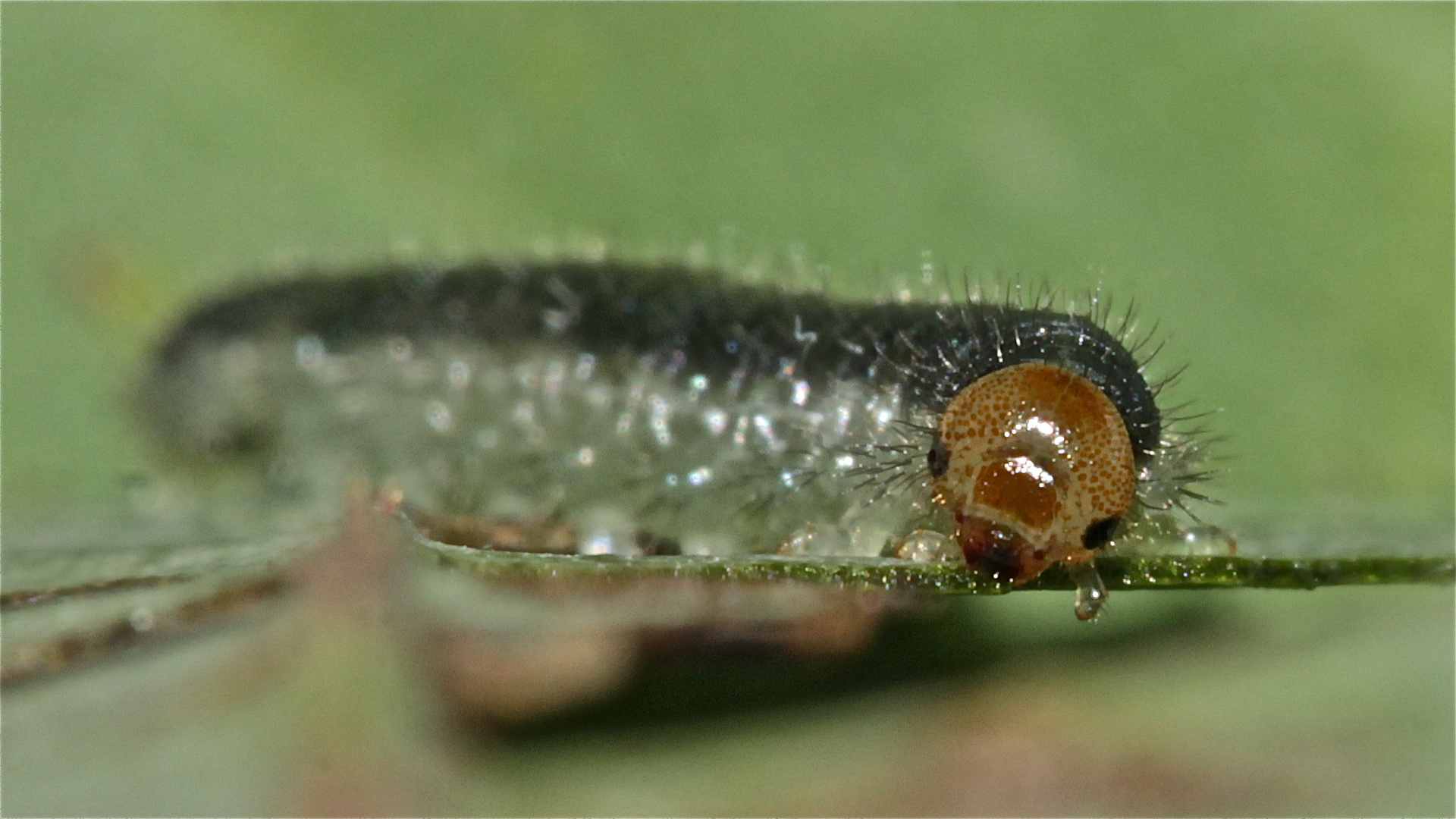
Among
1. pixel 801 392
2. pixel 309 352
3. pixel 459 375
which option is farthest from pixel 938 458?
pixel 309 352

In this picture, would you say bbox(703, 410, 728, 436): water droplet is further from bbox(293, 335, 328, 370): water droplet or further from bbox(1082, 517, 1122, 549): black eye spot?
bbox(293, 335, 328, 370): water droplet

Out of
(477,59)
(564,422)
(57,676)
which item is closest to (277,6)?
(477,59)

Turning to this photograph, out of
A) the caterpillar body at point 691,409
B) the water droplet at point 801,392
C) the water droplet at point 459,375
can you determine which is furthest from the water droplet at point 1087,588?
the water droplet at point 459,375

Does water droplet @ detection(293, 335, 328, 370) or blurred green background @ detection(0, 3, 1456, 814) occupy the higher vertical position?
blurred green background @ detection(0, 3, 1456, 814)

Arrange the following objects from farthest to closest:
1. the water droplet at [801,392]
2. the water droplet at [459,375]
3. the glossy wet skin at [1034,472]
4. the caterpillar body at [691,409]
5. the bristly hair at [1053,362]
Result: the water droplet at [459,375]
the water droplet at [801,392]
the bristly hair at [1053,362]
the caterpillar body at [691,409]
the glossy wet skin at [1034,472]

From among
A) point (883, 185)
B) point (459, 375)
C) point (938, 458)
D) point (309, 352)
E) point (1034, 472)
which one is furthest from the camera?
point (883, 185)

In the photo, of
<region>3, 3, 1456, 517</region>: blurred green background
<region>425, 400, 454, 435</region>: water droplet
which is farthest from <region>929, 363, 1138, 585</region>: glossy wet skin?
<region>425, 400, 454, 435</region>: water droplet

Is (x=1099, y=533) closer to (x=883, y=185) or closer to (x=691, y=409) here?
(x=691, y=409)

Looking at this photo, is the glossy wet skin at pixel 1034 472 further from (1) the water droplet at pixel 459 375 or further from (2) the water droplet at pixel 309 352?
(2) the water droplet at pixel 309 352
